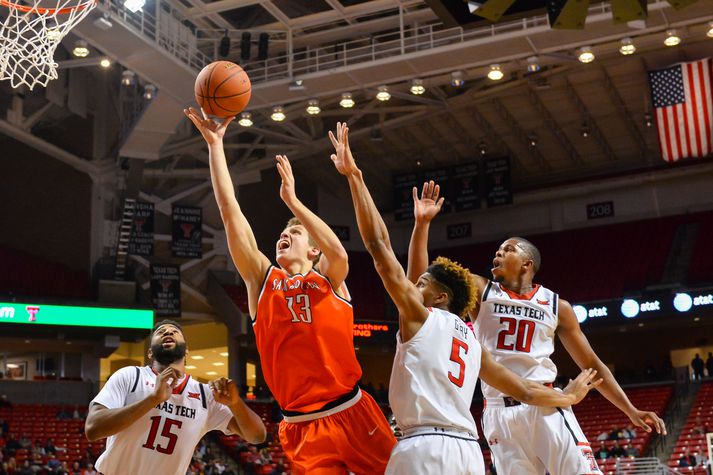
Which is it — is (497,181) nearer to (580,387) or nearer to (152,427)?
(580,387)

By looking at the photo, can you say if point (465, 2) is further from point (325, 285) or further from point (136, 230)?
point (136, 230)

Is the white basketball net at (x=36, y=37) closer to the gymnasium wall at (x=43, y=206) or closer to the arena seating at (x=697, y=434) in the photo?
the gymnasium wall at (x=43, y=206)

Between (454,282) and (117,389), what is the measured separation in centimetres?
197

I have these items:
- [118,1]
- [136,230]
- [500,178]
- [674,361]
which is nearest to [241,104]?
[118,1]

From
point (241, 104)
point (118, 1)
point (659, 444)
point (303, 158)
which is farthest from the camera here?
point (303, 158)

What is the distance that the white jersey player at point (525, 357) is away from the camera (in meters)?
5.82

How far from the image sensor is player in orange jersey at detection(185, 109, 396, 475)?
4812mm

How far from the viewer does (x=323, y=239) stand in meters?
4.93

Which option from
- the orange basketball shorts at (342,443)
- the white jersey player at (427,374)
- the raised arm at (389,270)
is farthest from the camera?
the orange basketball shorts at (342,443)

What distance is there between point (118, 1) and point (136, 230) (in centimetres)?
777

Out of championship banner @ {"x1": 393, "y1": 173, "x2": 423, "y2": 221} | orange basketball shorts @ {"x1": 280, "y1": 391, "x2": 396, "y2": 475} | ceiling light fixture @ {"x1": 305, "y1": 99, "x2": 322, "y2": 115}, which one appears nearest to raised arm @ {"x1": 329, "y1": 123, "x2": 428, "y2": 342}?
orange basketball shorts @ {"x1": 280, "y1": 391, "x2": 396, "y2": 475}

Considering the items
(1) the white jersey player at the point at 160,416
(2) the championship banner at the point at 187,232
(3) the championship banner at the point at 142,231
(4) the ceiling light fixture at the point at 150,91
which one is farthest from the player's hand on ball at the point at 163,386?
(2) the championship banner at the point at 187,232

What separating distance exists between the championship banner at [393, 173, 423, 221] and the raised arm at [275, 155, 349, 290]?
2235cm

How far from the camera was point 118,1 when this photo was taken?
18156 millimetres
